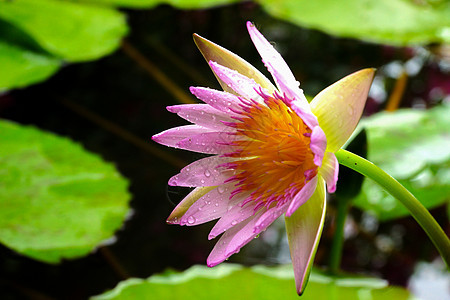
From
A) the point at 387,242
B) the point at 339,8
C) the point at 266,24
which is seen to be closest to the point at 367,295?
the point at 387,242

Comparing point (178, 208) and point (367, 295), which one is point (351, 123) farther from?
point (367, 295)

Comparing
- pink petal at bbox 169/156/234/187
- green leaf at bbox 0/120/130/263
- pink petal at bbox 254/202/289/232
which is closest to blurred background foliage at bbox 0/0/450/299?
green leaf at bbox 0/120/130/263

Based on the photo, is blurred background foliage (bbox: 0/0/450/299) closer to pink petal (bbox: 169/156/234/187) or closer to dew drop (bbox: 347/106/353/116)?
pink petal (bbox: 169/156/234/187)

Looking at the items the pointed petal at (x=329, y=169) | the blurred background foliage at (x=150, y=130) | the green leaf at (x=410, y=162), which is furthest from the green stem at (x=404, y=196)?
the green leaf at (x=410, y=162)

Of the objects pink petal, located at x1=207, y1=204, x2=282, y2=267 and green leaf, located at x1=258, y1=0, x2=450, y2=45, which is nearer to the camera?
pink petal, located at x1=207, y1=204, x2=282, y2=267

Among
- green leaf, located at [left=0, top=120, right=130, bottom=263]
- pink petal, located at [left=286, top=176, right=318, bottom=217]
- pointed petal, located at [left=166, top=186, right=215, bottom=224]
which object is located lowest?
green leaf, located at [left=0, top=120, right=130, bottom=263]

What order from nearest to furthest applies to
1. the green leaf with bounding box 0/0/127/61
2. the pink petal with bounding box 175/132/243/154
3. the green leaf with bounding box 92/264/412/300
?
1. the pink petal with bounding box 175/132/243/154
2. the green leaf with bounding box 92/264/412/300
3. the green leaf with bounding box 0/0/127/61
